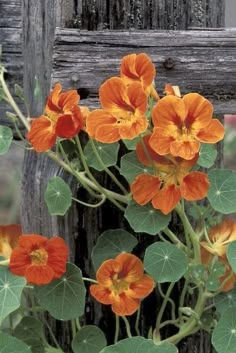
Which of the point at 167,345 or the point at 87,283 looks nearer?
the point at 167,345

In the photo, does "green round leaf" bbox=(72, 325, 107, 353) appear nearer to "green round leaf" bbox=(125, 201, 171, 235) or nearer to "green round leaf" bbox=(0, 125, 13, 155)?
"green round leaf" bbox=(125, 201, 171, 235)

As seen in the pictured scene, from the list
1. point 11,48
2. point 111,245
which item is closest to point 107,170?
point 111,245

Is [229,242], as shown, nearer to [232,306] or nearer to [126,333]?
[232,306]

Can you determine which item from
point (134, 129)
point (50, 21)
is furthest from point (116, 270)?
point (50, 21)

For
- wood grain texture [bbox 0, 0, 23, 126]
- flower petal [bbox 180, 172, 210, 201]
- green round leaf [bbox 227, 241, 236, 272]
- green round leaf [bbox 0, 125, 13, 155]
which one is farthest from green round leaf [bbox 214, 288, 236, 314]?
wood grain texture [bbox 0, 0, 23, 126]

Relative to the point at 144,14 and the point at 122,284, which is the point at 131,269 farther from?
the point at 144,14

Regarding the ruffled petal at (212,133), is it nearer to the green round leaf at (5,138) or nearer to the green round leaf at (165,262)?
the green round leaf at (165,262)
